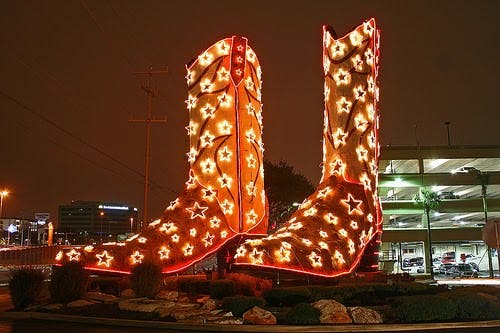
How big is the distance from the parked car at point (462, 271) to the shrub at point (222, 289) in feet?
90.7

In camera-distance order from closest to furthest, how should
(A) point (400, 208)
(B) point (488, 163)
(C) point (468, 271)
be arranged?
1. (C) point (468, 271)
2. (A) point (400, 208)
3. (B) point (488, 163)

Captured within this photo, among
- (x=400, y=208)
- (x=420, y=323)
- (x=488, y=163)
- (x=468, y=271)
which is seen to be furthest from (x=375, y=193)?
(x=488, y=163)

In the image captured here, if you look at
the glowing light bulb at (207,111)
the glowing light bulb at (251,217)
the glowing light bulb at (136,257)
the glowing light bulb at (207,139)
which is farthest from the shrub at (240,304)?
the glowing light bulb at (207,111)

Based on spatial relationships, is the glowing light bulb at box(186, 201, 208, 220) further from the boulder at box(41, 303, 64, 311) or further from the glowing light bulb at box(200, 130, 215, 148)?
the boulder at box(41, 303, 64, 311)

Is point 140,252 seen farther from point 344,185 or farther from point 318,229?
point 344,185

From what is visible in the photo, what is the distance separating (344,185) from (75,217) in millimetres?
169282

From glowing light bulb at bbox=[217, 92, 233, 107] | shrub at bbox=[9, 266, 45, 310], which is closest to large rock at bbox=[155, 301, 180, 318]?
shrub at bbox=[9, 266, 45, 310]

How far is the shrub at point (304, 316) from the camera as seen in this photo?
10.9m

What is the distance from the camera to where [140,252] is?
15.8m

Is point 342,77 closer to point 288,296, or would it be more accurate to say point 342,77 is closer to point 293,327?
point 288,296

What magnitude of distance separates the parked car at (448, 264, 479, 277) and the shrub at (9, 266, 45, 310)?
3126 cm

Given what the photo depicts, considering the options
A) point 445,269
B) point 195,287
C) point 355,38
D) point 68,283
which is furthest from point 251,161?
point 445,269

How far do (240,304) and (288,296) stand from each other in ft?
4.78

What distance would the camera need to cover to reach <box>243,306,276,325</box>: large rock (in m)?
10.9
